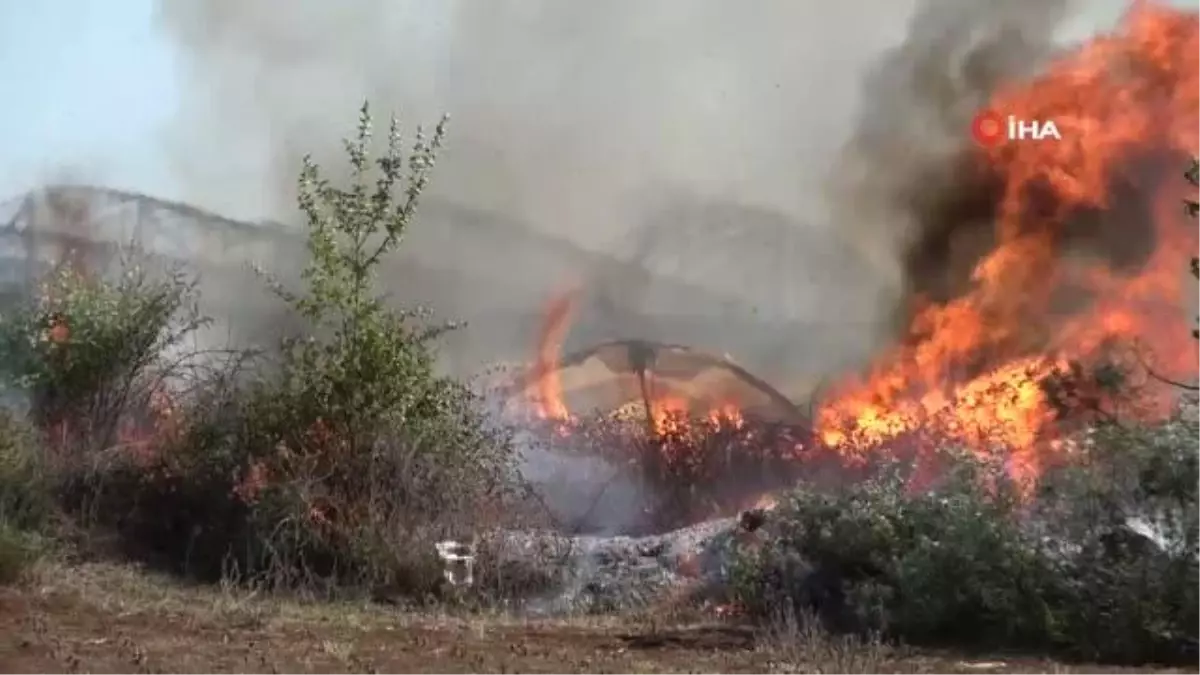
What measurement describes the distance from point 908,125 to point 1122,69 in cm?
278

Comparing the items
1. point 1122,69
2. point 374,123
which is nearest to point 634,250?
point 374,123

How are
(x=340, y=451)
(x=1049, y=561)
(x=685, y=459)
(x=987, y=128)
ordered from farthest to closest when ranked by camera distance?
(x=987, y=128) → (x=685, y=459) → (x=340, y=451) → (x=1049, y=561)

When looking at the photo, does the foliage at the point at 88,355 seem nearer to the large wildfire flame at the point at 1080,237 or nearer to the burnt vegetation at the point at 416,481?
the burnt vegetation at the point at 416,481

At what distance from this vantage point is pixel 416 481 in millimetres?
11484

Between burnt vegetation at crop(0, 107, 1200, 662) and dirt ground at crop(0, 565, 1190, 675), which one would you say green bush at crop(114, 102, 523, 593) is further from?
dirt ground at crop(0, 565, 1190, 675)

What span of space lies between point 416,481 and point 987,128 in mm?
9533

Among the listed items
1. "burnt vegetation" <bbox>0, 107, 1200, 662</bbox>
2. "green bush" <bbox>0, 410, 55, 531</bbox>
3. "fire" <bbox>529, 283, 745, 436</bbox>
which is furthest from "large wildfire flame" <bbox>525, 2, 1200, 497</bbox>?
"green bush" <bbox>0, 410, 55, 531</bbox>

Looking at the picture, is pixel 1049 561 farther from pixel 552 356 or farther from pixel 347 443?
pixel 552 356

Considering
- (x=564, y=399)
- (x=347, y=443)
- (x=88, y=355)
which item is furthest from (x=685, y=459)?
(x=88, y=355)

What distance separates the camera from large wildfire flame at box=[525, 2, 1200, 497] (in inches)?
642

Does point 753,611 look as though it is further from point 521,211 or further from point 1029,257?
point 521,211

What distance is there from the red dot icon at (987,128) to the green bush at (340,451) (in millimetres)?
7970

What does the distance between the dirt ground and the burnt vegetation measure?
0.61 meters

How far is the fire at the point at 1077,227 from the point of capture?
16.3m
